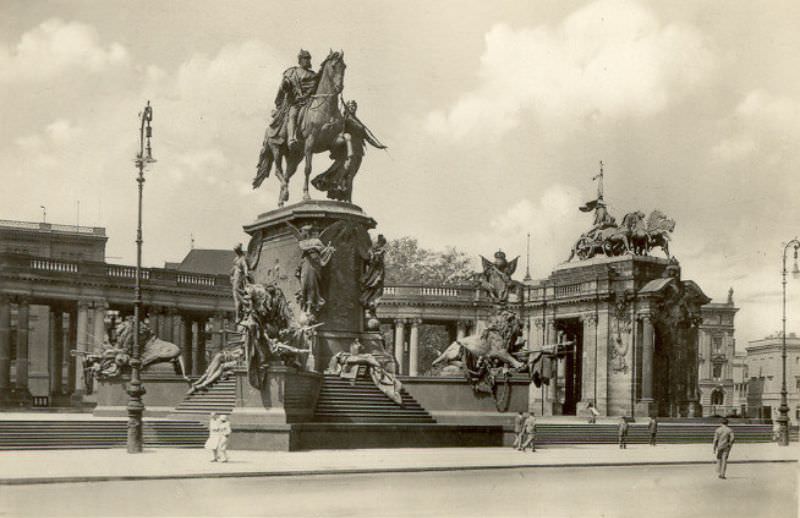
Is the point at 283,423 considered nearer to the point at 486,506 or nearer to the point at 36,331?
the point at 486,506

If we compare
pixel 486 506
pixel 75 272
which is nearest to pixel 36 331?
pixel 75 272

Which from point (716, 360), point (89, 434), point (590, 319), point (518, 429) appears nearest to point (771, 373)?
point (716, 360)

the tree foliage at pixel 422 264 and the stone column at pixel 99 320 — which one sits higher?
Answer: the tree foliage at pixel 422 264

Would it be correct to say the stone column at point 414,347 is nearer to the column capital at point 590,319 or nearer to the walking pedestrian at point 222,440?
the column capital at point 590,319

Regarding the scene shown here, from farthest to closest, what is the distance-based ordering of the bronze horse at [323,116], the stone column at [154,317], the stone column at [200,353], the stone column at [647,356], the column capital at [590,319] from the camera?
1. the column capital at [590,319]
2. the stone column at [647,356]
3. the stone column at [200,353]
4. the stone column at [154,317]
5. the bronze horse at [323,116]

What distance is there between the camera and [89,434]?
28.4 m

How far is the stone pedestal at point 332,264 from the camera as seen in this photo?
33.0 meters

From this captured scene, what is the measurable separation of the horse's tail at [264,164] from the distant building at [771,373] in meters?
59.1

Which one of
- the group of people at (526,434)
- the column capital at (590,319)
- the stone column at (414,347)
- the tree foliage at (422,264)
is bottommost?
the group of people at (526,434)

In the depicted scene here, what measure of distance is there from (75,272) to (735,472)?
4029cm

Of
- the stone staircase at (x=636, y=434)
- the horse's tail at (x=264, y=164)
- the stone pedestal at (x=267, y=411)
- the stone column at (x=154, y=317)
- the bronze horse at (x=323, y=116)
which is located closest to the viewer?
the stone pedestal at (x=267, y=411)

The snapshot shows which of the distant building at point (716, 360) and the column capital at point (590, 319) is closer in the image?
the column capital at point (590, 319)

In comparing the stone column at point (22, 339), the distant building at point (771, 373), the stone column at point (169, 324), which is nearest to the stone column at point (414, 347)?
the stone column at point (169, 324)

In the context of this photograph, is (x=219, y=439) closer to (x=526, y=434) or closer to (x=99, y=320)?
(x=526, y=434)
